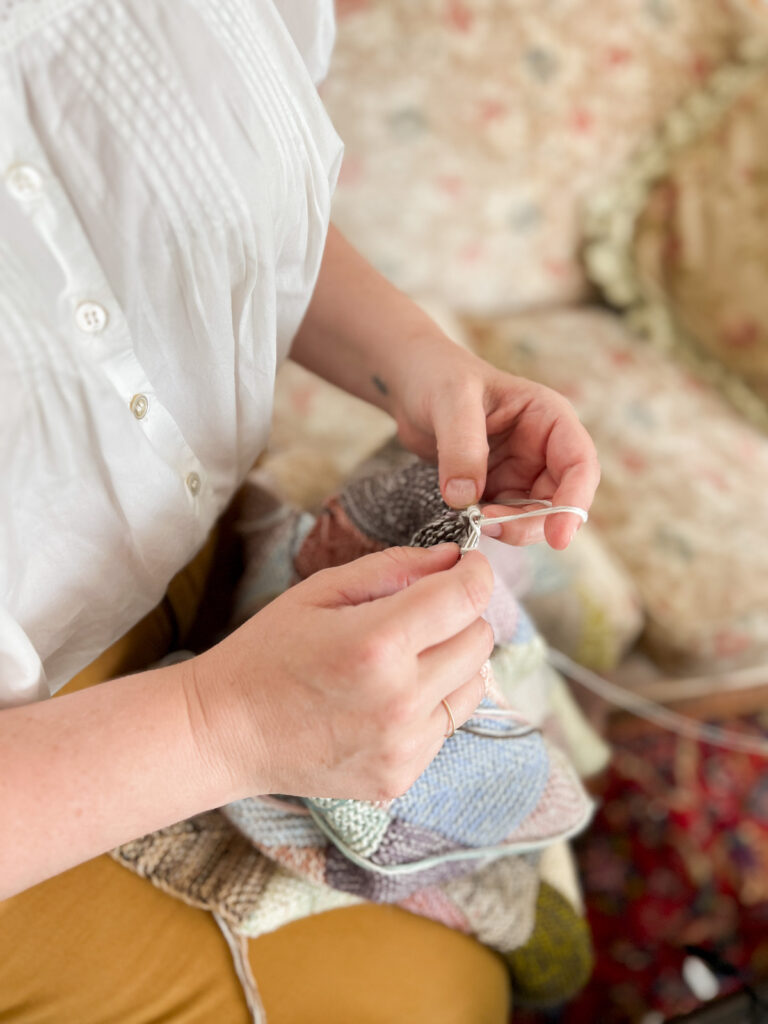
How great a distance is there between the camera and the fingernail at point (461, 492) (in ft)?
1.71

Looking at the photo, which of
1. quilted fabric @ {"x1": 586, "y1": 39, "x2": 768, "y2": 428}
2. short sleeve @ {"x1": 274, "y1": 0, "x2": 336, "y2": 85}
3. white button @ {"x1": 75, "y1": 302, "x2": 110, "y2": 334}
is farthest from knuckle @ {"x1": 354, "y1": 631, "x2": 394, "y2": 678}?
quilted fabric @ {"x1": 586, "y1": 39, "x2": 768, "y2": 428}

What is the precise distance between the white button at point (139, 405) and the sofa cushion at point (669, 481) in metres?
0.79

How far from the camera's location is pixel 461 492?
522 mm

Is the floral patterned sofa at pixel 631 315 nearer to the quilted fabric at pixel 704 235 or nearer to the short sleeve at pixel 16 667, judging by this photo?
the quilted fabric at pixel 704 235

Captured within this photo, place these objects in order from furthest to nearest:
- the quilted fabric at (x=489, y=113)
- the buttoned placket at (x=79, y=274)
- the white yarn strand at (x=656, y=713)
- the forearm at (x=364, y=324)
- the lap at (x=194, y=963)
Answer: the quilted fabric at (x=489, y=113)
the white yarn strand at (x=656, y=713)
the forearm at (x=364, y=324)
the lap at (x=194, y=963)
the buttoned placket at (x=79, y=274)

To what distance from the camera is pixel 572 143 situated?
4.12 ft

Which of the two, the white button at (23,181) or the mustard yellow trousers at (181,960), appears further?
the mustard yellow trousers at (181,960)

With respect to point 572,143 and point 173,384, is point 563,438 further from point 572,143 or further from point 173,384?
point 572,143

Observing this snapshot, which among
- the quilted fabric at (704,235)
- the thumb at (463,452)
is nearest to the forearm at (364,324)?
the thumb at (463,452)

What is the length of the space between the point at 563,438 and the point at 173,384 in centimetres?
28

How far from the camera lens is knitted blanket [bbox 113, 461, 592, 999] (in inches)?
21.2

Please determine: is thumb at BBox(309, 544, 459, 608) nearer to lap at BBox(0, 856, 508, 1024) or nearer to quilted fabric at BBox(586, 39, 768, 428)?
lap at BBox(0, 856, 508, 1024)

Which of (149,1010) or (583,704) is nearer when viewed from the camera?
(149,1010)

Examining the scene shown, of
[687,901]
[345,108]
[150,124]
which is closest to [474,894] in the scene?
[150,124]
